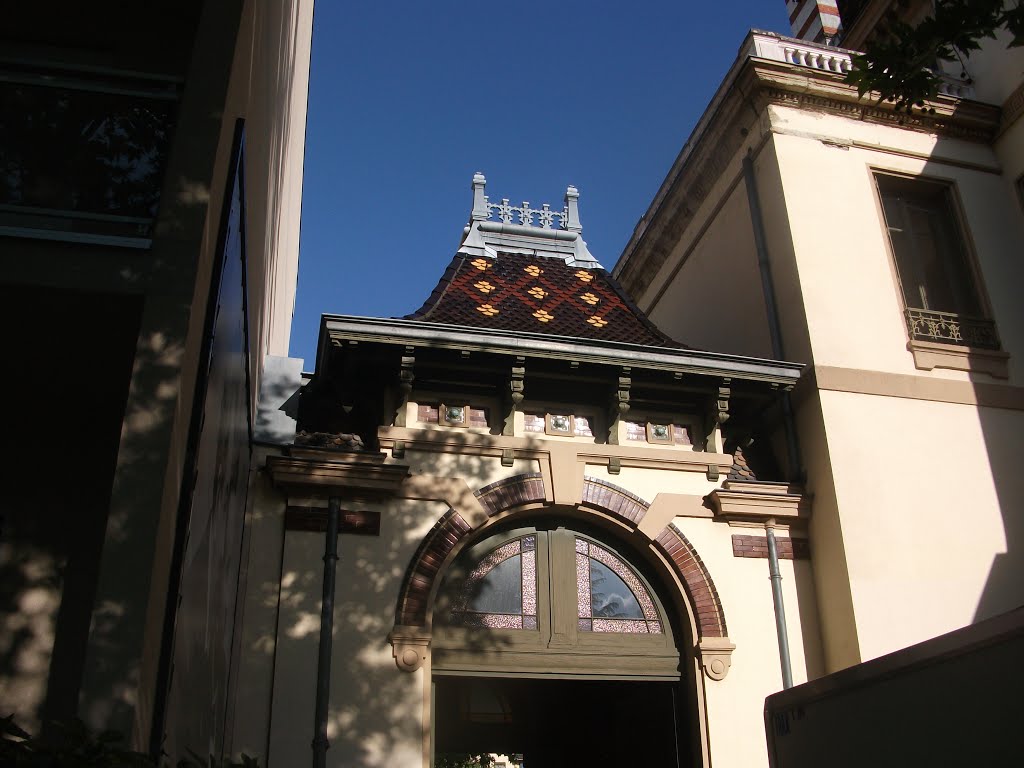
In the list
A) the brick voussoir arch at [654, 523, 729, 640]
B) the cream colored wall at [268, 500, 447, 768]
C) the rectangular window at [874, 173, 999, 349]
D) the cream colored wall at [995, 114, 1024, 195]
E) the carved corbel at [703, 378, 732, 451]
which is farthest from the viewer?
the cream colored wall at [995, 114, 1024, 195]

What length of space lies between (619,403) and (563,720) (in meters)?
5.54

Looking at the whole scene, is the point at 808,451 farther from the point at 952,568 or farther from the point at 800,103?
the point at 800,103

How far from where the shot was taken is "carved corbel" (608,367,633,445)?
364 inches

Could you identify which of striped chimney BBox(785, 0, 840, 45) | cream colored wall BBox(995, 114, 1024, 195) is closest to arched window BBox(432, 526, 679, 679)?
cream colored wall BBox(995, 114, 1024, 195)

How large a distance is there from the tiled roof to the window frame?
2.52 meters

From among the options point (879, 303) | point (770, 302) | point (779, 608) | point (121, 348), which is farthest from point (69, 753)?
point (879, 303)

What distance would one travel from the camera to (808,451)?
31.8ft

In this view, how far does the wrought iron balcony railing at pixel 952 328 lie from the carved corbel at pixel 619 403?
3384 mm

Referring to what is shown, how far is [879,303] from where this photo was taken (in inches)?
411

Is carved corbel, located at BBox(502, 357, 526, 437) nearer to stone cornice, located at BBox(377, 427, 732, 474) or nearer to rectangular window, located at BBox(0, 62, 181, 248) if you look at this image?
stone cornice, located at BBox(377, 427, 732, 474)

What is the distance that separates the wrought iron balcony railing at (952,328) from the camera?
10.5 m

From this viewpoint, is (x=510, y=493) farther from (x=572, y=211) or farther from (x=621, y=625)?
(x=572, y=211)

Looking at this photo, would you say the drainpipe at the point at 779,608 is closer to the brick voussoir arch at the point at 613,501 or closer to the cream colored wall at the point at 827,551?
the cream colored wall at the point at 827,551

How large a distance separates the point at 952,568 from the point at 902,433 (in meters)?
1.38
